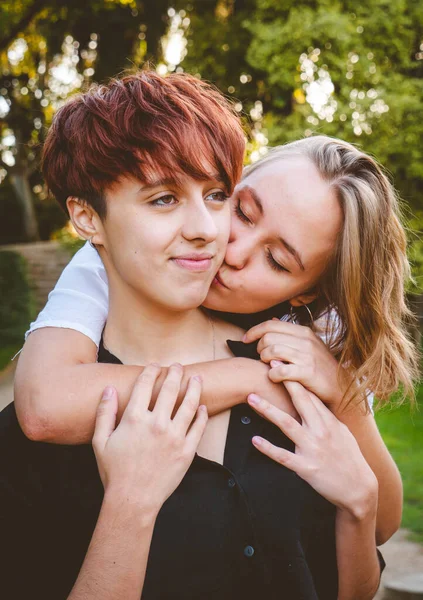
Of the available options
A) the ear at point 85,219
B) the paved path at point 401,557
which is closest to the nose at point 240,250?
the ear at point 85,219

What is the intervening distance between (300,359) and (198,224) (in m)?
0.58

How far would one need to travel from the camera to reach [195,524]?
188cm

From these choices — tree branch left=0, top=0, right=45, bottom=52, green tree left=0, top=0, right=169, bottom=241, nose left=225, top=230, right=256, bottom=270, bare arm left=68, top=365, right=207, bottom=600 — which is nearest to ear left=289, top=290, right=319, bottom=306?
nose left=225, top=230, right=256, bottom=270

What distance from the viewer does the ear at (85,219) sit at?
2050 millimetres

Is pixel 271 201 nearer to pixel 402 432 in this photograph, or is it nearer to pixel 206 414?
pixel 206 414

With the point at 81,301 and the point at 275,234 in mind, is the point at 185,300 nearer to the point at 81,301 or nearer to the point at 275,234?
the point at 275,234

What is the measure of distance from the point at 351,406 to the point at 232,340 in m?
0.46

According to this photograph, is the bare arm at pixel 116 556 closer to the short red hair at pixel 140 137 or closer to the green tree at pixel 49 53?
the short red hair at pixel 140 137

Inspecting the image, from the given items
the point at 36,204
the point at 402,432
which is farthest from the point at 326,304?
the point at 36,204

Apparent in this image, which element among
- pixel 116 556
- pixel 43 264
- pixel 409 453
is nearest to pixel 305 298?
pixel 116 556

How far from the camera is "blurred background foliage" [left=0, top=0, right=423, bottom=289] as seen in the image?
974 centimetres

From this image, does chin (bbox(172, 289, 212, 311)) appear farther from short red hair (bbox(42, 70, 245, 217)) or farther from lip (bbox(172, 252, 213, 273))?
short red hair (bbox(42, 70, 245, 217))

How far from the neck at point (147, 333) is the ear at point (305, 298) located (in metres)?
0.48

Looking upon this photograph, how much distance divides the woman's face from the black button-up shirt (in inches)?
18.8
